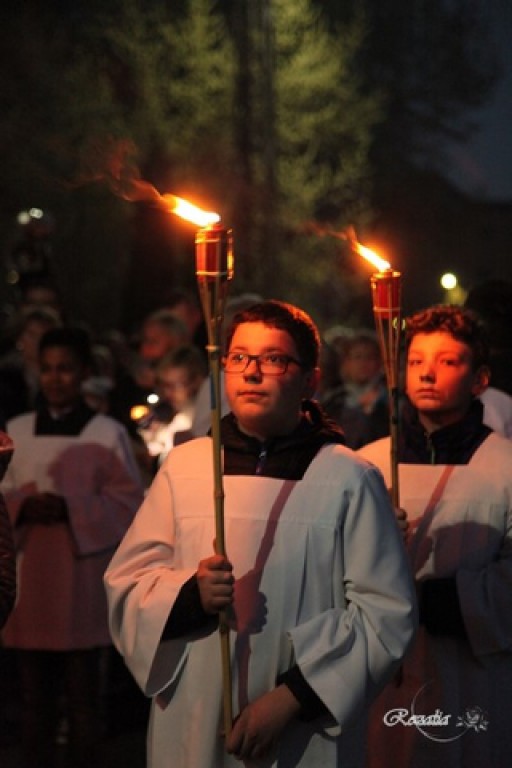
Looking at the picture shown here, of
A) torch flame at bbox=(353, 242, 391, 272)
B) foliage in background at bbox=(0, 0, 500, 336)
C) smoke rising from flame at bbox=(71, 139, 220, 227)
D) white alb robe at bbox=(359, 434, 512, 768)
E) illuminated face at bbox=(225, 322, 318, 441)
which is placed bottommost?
white alb robe at bbox=(359, 434, 512, 768)

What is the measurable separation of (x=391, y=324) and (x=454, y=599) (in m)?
0.99

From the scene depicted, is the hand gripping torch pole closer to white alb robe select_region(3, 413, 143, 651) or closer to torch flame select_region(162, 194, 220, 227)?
torch flame select_region(162, 194, 220, 227)

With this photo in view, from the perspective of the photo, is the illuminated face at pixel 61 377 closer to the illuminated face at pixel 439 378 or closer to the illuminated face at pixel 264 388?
the illuminated face at pixel 439 378

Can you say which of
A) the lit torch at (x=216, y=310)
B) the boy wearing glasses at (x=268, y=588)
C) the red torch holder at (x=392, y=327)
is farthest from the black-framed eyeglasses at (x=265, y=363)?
the red torch holder at (x=392, y=327)

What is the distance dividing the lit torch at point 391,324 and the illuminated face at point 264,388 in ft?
2.53

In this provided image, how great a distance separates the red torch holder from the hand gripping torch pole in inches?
43.1

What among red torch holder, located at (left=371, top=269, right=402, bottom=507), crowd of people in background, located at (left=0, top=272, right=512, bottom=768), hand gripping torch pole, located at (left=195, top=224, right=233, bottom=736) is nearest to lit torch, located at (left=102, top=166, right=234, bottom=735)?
hand gripping torch pole, located at (left=195, top=224, right=233, bottom=736)

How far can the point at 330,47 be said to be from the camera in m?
20.9

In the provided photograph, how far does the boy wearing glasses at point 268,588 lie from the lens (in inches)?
186

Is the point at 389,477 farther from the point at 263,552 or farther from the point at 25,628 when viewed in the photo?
the point at 25,628

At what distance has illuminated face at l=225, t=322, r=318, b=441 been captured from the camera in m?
4.96

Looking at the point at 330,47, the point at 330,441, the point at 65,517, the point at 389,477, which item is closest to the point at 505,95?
the point at 65,517

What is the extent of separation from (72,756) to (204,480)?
3.09 meters

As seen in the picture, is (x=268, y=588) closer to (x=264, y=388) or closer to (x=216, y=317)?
(x=264, y=388)
